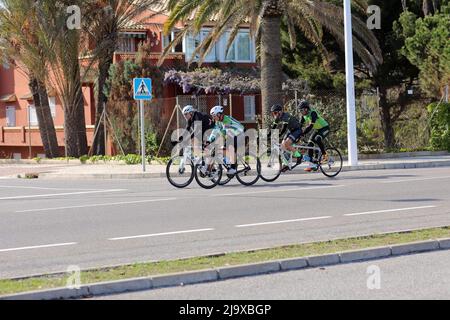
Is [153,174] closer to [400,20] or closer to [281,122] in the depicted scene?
[281,122]

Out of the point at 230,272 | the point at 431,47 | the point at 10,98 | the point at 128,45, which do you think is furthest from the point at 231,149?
the point at 10,98

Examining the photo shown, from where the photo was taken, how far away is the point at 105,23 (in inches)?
1291

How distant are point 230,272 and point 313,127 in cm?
1161

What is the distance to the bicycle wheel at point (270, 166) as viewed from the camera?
19.2 metres

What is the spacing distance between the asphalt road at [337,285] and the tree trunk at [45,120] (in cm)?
2773

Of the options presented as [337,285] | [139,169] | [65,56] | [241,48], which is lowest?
[337,285]

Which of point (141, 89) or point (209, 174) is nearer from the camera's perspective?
point (209, 174)

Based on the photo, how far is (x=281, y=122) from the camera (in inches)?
754

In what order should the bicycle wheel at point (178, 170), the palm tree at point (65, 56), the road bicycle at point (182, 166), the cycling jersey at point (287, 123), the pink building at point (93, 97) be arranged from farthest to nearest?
the pink building at point (93, 97) < the palm tree at point (65, 56) < the cycling jersey at point (287, 123) < the bicycle wheel at point (178, 170) < the road bicycle at point (182, 166)

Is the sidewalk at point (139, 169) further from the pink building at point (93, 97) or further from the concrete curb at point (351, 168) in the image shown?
the pink building at point (93, 97)

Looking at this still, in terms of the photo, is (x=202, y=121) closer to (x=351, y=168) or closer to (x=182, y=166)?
(x=182, y=166)

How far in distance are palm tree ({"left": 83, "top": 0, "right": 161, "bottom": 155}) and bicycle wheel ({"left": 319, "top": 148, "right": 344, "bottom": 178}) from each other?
13.7 meters

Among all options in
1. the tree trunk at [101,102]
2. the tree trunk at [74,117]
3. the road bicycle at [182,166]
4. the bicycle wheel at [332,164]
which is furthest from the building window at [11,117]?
the bicycle wheel at [332,164]
